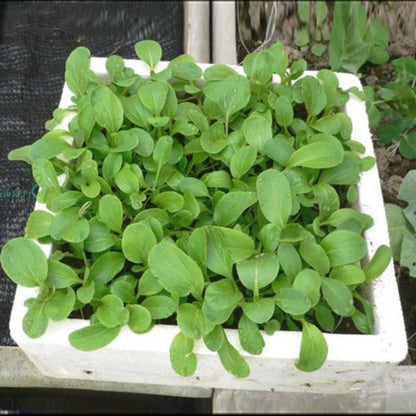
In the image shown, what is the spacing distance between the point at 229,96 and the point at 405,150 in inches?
15.6

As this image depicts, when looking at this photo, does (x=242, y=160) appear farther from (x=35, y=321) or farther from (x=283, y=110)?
(x=35, y=321)

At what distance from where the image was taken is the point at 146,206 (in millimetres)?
823

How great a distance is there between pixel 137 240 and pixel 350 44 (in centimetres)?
64

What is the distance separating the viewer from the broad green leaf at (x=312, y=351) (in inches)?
27.0

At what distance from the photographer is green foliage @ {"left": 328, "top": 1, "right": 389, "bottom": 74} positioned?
1143 mm

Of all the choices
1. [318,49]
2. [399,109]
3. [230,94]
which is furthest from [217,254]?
[318,49]

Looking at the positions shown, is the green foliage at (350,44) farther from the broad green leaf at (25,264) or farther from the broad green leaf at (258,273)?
the broad green leaf at (25,264)

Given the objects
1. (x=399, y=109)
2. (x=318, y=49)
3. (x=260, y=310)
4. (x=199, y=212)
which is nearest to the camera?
(x=260, y=310)

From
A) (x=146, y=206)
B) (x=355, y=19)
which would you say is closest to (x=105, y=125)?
(x=146, y=206)

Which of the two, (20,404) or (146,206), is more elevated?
(146,206)

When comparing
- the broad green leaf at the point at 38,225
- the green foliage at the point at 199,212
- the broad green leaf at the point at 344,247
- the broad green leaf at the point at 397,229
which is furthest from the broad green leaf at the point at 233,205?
the broad green leaf at the point at 397,229

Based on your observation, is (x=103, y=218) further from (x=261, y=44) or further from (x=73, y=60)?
(x=261, y=44)

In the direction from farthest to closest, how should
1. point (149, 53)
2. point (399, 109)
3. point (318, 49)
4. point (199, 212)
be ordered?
point (318, 49) < point (399, 109) < point (149, 53) < point (199, 212)

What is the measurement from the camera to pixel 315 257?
719mm
